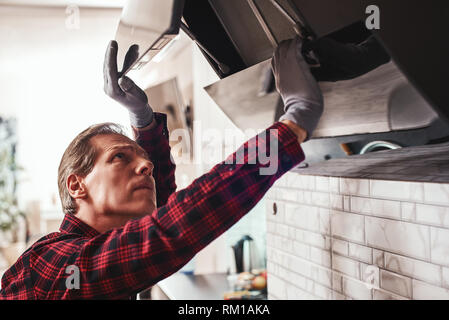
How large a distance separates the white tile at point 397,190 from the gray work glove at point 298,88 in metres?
0.23

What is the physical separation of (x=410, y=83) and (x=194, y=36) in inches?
18.9

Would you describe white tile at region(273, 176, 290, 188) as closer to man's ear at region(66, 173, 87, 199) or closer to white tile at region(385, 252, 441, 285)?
white tile at region(385, 252, 441, 285)

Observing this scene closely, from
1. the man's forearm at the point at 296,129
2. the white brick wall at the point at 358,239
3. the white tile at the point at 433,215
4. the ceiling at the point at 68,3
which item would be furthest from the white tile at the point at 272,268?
the ceiling at the point at 68,3

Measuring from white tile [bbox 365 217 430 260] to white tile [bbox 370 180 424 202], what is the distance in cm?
5

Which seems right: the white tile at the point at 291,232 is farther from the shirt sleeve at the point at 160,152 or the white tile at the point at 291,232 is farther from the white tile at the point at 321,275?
the shirt sleeve at the point at 160,152

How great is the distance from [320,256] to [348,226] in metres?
0.15

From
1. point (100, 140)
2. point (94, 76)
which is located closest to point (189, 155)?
point (100, 140)

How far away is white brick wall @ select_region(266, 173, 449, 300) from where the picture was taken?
0.70 meters

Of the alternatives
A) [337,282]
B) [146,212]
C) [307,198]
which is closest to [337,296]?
[337,282]

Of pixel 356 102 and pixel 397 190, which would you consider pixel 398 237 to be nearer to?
pixel 397 190

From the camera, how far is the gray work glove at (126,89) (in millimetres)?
879

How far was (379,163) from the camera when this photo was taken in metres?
0.84

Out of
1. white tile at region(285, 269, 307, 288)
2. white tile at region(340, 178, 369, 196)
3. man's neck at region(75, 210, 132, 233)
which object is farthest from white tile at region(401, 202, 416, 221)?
man's neck at region(75, 210, 132, 233)

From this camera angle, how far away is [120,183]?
2.72 ft
